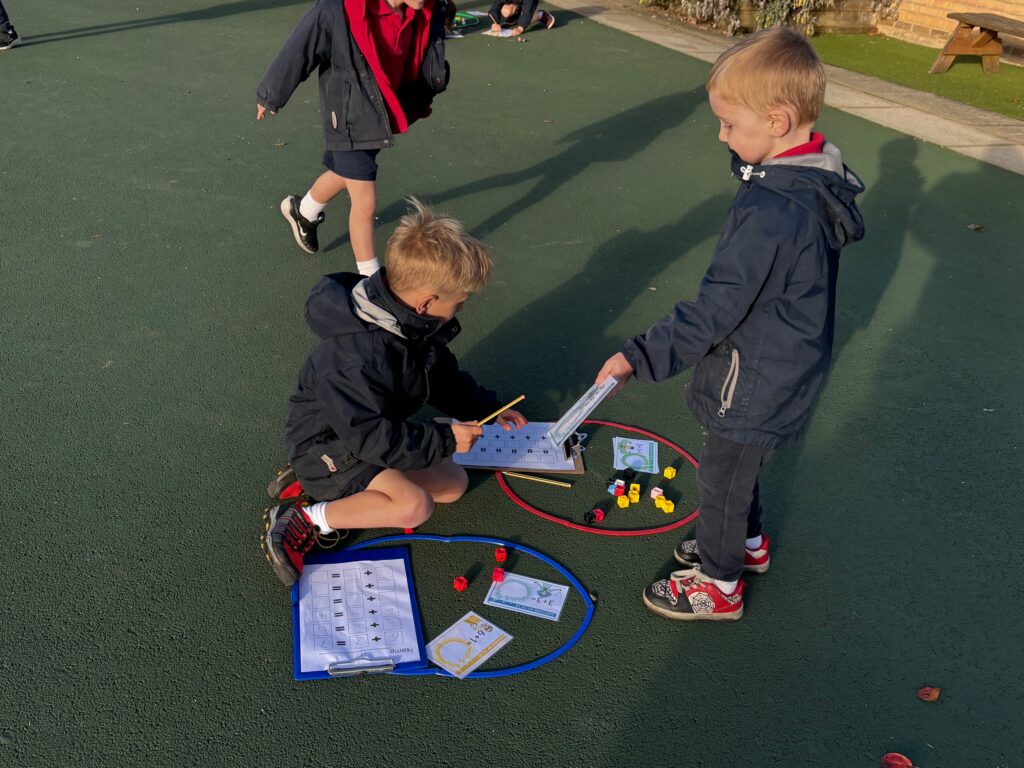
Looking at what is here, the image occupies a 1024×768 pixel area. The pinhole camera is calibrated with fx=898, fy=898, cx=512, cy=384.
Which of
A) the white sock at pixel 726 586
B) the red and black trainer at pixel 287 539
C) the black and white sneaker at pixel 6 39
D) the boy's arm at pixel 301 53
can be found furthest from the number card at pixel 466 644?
the black and white sneaker at pixel 6 39

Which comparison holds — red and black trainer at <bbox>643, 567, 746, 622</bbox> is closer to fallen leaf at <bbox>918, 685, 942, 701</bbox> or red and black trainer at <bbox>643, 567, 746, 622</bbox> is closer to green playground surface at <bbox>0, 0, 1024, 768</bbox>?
green playground surface at <bbox>0, 0, 1024, 768</bbox>

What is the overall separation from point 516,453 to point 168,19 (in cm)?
856

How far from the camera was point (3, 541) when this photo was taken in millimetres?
3035

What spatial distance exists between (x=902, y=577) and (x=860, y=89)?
6785mm

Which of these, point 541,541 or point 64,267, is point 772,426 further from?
point 64,267

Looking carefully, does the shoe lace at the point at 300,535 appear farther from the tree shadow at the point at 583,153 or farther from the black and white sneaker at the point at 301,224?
the tree shadow at the point at 583,153

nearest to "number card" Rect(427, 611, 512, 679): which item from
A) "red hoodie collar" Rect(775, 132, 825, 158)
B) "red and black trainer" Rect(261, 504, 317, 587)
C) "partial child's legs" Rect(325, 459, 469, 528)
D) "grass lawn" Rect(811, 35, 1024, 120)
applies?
"partial child's legs" Rect(325, 459, 469, 528)

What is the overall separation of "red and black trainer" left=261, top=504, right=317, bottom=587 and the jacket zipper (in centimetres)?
144

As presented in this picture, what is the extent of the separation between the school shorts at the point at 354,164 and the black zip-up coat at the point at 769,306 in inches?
92.7

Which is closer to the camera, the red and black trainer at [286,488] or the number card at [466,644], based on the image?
the number card at [466,644]

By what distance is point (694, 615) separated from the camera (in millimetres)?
2910

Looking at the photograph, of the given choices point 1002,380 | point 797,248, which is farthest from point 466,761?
point 1002,380

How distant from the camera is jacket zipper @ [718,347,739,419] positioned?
256 centimetres

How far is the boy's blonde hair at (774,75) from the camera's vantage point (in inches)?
93.0
